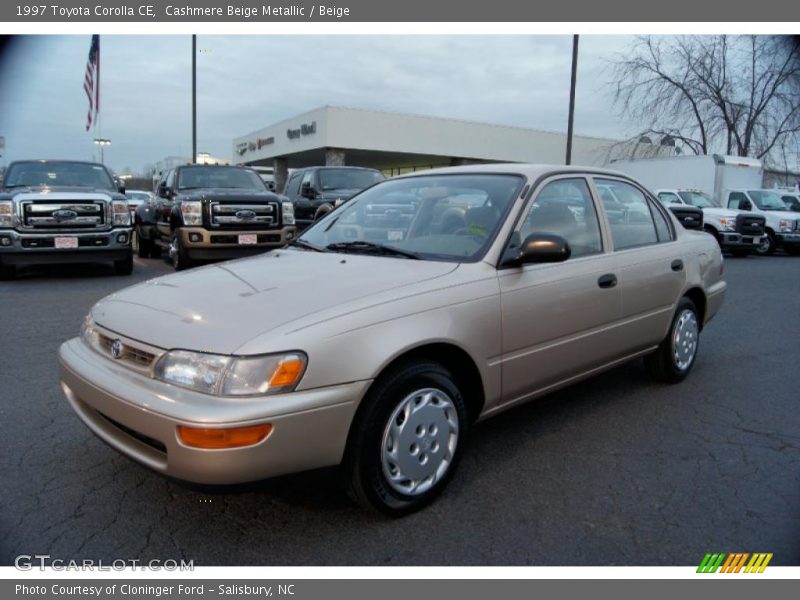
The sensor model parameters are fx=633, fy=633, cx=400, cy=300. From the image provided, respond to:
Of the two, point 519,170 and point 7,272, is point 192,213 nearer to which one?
point 7,272

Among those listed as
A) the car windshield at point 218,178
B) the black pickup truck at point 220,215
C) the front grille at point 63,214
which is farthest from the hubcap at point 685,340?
the front grille at point 63,214

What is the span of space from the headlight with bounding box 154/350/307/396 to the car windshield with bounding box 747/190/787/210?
1984 centimetres

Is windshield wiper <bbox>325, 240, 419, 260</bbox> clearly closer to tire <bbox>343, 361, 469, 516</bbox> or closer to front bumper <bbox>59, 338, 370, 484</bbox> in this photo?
tire <bbox>343, 361, 469, 516</bbox>

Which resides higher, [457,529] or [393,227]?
[393,227]

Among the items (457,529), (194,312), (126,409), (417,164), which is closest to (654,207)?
(457,529)

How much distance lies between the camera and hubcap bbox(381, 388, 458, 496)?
2.77 meters

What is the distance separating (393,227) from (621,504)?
1.94m

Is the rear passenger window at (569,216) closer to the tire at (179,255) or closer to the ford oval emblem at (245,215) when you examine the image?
the ford oval emblem at (245,215)

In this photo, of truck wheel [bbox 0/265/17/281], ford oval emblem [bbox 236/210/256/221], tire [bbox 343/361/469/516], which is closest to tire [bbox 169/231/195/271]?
ford oval emblem [bbox 236/210/256/221]

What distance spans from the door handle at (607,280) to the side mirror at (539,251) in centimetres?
67

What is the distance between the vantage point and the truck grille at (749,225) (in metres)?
16.8

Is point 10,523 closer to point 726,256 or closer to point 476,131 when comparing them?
point 726,256

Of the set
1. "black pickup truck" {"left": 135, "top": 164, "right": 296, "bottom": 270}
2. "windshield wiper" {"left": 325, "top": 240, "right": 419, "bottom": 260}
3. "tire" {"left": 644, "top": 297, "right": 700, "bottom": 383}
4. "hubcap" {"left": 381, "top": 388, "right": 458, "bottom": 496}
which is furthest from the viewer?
"black pickup truck" {"left": 135, "top": 164, "right": 296, "bottom": 270}

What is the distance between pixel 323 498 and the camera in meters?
3.01
